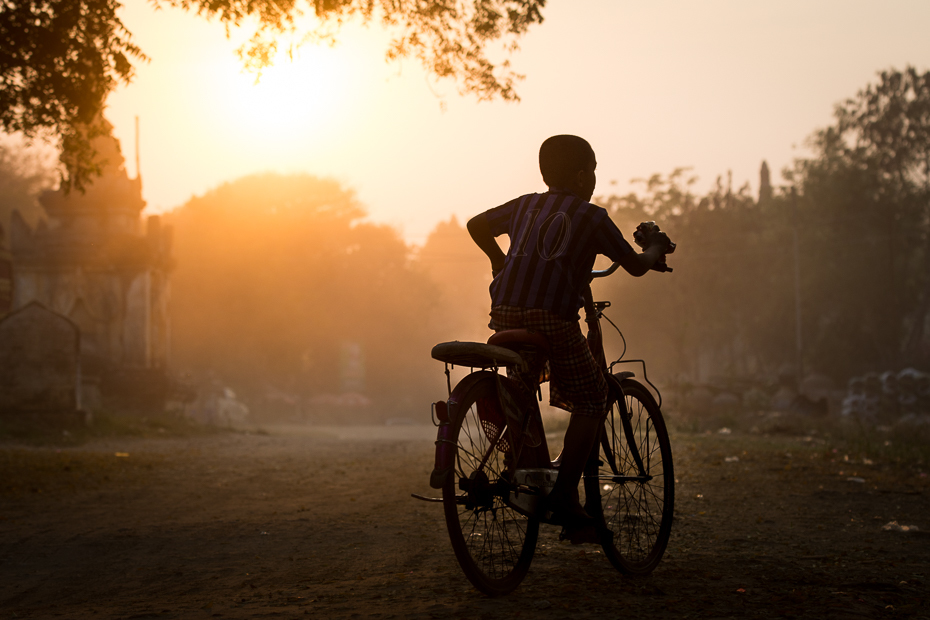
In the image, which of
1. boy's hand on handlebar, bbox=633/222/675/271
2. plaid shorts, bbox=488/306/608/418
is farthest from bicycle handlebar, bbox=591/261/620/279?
plaid shorts, bbox=488/306/608/418

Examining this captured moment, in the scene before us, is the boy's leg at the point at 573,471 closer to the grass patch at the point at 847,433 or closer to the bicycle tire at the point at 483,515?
the bicycle tire at the point at 483,515

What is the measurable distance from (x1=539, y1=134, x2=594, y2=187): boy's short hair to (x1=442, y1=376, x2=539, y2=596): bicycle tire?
1.00 meters

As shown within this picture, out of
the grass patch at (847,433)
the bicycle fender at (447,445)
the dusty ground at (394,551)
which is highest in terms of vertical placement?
the bicycle fender at (447,445)

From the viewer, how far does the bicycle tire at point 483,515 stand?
3.57 meters

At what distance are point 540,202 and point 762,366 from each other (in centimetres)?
4904

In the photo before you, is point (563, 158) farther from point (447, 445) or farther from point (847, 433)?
point (847, 433)

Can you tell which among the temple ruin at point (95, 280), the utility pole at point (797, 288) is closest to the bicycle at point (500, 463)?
the temple ruin at point (95, 280)

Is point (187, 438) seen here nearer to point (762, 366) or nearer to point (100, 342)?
point (100, 342)

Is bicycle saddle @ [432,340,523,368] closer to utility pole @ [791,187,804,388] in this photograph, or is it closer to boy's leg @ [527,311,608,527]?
boy's leg @ [527,311,608,527]

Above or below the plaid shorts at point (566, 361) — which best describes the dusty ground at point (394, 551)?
below

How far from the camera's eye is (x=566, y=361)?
12.9ft

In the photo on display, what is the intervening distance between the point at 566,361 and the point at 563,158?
3.03ft

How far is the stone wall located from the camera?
18234 millimetres

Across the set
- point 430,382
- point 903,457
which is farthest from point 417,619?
point 430,382
